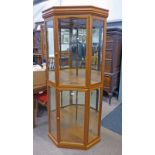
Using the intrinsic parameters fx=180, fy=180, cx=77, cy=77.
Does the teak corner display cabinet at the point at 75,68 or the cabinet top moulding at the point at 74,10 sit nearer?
the cabinet top moulding at the point at 74,10

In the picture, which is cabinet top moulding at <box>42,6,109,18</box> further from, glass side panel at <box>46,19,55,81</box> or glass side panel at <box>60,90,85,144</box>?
glass side panel at <box>60,90,85,144</box>

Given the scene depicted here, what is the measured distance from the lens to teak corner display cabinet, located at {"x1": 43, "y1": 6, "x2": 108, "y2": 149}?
1.98m

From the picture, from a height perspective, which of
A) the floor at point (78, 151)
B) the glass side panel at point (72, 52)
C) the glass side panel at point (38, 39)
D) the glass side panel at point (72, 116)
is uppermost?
the glass side panel at point (38, 39)

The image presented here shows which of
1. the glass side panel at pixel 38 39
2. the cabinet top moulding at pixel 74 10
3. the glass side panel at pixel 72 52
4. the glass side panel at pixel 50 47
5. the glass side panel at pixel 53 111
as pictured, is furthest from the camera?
the glass side panel at pixel 38 39

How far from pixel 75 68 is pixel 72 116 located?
739 millimetres

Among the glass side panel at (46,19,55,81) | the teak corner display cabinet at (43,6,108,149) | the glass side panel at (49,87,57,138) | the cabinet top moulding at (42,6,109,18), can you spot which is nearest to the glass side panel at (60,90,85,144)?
the teak corner display cabinet at (43,6,108,149)

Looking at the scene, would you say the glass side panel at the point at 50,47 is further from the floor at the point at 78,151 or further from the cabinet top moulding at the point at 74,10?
the floor at the point at 78,151

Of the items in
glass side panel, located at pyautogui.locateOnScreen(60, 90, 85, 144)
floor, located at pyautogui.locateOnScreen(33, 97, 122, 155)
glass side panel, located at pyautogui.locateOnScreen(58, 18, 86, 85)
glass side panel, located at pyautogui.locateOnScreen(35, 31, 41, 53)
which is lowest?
floor, located at pyautogui.locateOnScreen(33, 97, 122, 155)

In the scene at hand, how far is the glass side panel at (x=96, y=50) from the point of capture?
2.05 metres

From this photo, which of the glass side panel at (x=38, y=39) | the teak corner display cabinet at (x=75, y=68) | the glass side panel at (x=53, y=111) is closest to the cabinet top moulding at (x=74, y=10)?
the teak corner display cabinet at (x=75, y=68)

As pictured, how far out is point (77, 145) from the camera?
2.32 m

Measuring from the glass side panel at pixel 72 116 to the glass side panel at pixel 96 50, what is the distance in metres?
0.32
